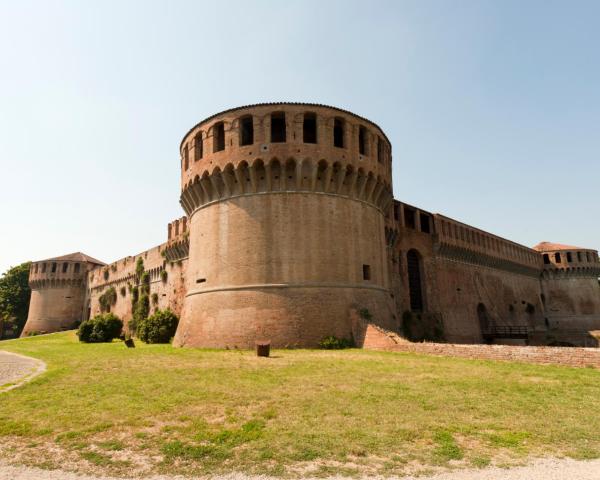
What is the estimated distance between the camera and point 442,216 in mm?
32906

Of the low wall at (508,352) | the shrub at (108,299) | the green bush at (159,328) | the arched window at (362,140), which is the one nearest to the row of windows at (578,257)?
the arched window at (362,140)

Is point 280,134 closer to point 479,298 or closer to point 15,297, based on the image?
point 479,298

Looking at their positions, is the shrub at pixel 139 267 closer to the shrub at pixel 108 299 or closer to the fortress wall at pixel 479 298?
the shrub at pixel 108 299

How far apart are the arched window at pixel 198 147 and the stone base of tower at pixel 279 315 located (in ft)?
26.6

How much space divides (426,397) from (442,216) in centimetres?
2723

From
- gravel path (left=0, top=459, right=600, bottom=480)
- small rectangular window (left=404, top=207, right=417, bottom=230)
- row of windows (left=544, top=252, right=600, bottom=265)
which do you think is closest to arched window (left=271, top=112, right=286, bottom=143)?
small rectangular window (left=404, top=207, right=417, bottom=230)

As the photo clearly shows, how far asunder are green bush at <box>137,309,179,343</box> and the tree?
3995cm

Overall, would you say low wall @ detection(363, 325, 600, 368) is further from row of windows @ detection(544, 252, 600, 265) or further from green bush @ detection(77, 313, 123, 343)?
row of windows @ detection(544, 252, 600, 265)

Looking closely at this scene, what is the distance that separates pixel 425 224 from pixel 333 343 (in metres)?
17.9

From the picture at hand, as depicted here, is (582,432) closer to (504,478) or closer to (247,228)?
(504,478)

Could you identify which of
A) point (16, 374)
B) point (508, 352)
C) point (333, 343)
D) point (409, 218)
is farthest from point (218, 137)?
point (508, 352)

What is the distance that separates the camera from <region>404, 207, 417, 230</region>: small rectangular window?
3125 cm

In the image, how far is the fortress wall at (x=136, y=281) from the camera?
31.3 metres

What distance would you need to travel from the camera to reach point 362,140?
2275 cm
